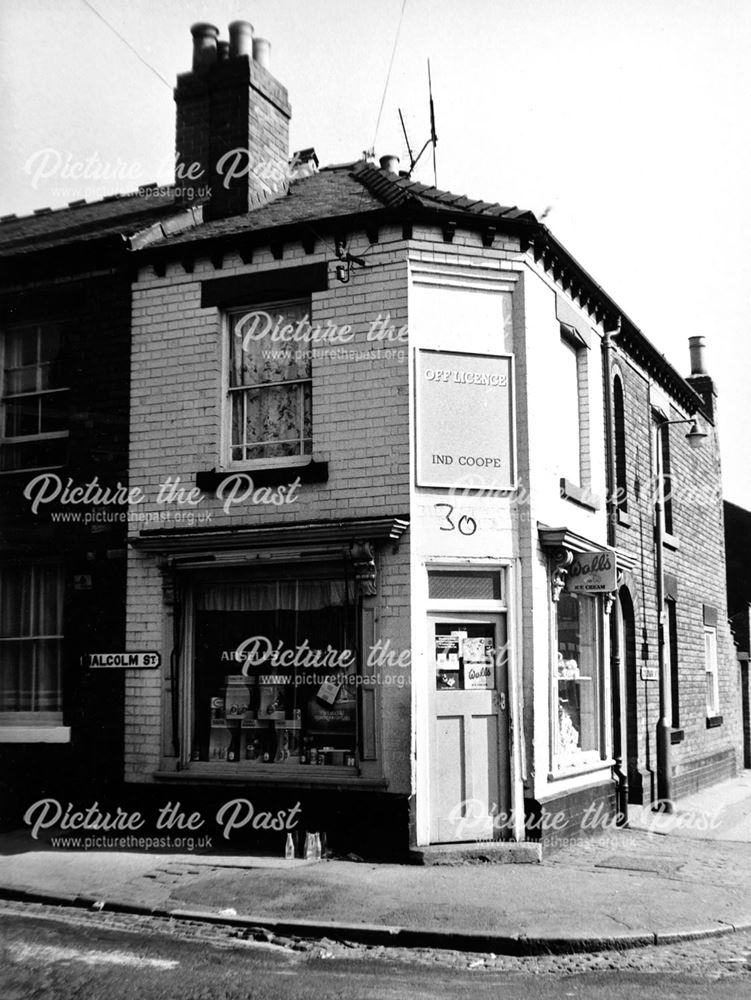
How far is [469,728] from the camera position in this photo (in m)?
10.9

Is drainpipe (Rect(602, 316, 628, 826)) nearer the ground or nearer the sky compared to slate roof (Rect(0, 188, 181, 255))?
nearer the ground

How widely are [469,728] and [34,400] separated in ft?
21.2

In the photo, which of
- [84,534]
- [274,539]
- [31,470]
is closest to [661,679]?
[274,539]

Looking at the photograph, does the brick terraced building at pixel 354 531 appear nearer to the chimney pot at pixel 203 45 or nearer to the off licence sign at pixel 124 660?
the off licence sign at pixel 124 660

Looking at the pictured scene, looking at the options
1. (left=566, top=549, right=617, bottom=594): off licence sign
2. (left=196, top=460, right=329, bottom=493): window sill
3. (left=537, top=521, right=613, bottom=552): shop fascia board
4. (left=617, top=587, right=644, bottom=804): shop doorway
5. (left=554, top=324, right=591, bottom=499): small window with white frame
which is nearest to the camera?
(left=196, top=460, right=329, bottom=493): window sill

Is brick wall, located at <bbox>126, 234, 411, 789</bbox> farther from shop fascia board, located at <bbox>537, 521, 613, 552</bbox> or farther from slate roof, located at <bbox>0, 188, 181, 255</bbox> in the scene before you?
shop fascia board, located at <bbox>537, 521, 613, 552</bbox>

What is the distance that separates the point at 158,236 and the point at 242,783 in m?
Answer: 6.37

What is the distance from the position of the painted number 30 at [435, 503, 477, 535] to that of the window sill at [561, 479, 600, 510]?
6.00 feet

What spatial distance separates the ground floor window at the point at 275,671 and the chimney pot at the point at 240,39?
6.92 m

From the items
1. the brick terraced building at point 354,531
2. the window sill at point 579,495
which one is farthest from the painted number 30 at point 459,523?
the window sill at point 579,495

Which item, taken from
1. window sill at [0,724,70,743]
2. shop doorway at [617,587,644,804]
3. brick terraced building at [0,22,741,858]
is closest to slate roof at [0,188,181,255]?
brick terraced building at [0,22,741,858]

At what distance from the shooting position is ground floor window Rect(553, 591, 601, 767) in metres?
12.4

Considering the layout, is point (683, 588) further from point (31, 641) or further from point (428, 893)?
point (31, 641)

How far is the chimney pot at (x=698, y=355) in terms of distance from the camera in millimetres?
21672
